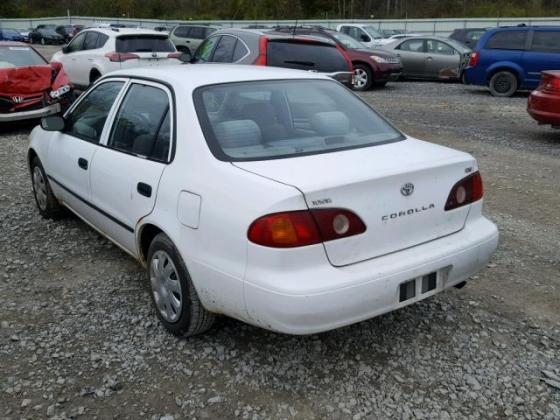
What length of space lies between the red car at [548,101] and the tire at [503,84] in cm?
526

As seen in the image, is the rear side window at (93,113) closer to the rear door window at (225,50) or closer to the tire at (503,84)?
the rear door window at (225,50)

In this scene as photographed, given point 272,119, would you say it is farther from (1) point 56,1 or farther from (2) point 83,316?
(1) point 56,1

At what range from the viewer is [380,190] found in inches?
116

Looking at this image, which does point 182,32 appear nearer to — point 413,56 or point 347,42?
point 347,42

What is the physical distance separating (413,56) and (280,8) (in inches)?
1539

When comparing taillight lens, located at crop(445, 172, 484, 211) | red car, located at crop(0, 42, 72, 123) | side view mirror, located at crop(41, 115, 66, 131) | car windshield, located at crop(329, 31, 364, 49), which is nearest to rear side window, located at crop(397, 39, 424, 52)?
car windshield, located at crop(329, 31, 364, 49)

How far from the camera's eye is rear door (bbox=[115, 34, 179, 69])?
12477 millimetres

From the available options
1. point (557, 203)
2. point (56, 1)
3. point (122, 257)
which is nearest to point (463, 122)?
point (557, 203)

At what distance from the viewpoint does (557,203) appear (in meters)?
6.01

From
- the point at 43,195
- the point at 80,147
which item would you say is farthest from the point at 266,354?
the point at 43,195

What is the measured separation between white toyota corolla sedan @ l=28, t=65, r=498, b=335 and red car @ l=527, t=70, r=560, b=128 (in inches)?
233

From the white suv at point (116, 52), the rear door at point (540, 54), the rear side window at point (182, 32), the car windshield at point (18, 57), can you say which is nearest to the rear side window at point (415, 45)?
the rear door at point (540, 54)

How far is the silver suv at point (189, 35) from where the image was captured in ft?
76.7

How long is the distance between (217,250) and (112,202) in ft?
4.44
